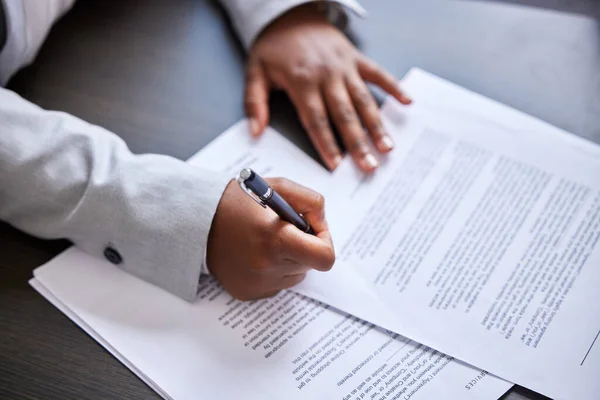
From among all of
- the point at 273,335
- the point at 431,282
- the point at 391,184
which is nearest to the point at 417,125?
the point at 391,184

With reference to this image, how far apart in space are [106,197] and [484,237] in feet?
1.29

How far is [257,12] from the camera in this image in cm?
79

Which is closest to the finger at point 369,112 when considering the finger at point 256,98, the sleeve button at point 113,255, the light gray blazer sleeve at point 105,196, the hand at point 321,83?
the hand at point 321,83

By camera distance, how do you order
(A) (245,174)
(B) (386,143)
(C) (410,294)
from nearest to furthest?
(A) (245,174) → (C) (410,294) → (B) (386,143)

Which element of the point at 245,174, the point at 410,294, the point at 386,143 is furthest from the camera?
the point at 386,143

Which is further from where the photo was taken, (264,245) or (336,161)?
(336,161)

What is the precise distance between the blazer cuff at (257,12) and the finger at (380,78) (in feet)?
0.28

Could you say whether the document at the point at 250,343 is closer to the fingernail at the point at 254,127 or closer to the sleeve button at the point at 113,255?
the sleeve button at the point at 113,255

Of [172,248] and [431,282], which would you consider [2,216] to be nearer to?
[172,248]

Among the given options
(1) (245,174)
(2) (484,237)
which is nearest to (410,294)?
(2) (484,237)

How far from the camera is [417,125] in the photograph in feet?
2.44

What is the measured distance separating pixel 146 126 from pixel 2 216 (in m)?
0.19

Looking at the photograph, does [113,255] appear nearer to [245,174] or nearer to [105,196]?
[105,196]

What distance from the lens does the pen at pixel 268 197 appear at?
511 mm
